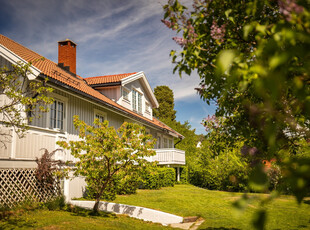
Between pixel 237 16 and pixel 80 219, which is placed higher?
pixel 237 16

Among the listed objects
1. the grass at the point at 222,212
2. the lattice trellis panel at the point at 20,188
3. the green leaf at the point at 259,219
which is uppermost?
the green leaf at the point at 259,219

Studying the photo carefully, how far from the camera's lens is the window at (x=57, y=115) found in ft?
37.9

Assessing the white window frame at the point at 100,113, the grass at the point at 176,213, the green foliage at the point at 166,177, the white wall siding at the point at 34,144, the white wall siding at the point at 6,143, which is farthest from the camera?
the green foliage at the point at 166,177

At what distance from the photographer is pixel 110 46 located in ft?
54.8

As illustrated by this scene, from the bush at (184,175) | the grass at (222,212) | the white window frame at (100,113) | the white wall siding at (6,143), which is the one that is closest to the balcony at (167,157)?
the bush at (184,175)

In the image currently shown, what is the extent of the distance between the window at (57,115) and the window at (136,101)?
968 centimetres

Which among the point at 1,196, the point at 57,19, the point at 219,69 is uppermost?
the point at 57,19

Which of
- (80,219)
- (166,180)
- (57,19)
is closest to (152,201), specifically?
(80,219)

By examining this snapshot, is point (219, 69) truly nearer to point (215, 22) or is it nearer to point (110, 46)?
point (215, 22)

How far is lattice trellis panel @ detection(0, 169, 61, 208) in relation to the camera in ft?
27.8

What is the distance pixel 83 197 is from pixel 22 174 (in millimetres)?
4148

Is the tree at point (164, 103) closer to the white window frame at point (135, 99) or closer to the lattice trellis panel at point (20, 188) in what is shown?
the white window frame at point (135, 99)

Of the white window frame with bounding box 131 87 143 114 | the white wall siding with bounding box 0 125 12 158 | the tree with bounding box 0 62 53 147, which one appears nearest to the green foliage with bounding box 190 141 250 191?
the white window frame with bounding box 131 87 143 114

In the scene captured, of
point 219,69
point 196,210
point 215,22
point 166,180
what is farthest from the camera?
point 166,180
